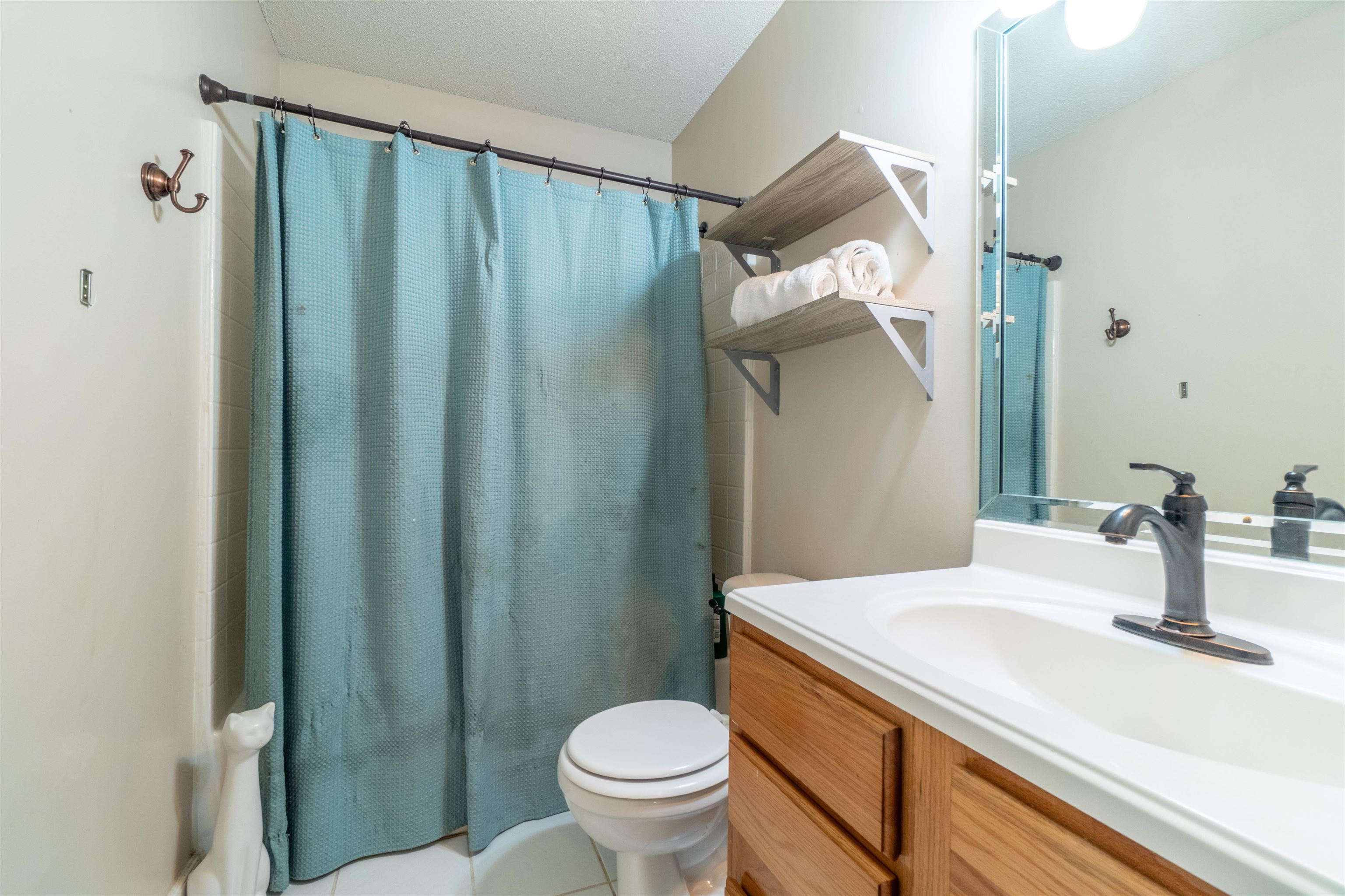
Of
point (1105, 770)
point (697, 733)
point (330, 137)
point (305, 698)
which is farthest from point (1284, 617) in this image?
point (330, 137)

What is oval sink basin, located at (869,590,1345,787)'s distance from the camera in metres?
0.51

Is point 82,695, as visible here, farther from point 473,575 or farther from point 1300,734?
point 1300,734

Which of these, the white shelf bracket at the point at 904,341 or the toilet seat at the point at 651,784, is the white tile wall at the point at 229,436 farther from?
the white shelf bracket at the point at 904,341

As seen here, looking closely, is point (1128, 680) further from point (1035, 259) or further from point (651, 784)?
point (651, 784)

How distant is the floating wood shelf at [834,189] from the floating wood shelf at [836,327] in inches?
6.5

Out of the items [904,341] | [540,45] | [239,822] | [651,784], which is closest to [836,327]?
[904,341]

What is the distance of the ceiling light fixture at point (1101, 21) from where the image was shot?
84 centimetres

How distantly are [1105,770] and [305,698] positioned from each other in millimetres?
1601

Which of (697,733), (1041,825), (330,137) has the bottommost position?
(697,733)

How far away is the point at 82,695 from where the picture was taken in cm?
88

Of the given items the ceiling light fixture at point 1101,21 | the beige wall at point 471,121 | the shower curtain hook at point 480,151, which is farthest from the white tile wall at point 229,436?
the ceiling light fixture at point 1101,21

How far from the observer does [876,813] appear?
0.55m

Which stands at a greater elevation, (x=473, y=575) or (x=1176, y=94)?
(x=1176, y=94)

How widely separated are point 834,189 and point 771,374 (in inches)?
22.2
